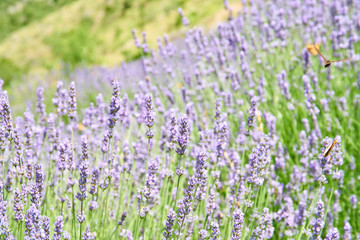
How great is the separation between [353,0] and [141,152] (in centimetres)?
252

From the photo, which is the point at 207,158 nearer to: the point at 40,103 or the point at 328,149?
the point at 328,149

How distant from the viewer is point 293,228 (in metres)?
2.11

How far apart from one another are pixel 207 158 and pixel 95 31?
44.0 ft

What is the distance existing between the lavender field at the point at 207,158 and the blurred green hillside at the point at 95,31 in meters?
6.21

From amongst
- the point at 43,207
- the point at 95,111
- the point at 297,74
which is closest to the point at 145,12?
the point at 297,74

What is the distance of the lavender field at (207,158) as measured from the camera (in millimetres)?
1602

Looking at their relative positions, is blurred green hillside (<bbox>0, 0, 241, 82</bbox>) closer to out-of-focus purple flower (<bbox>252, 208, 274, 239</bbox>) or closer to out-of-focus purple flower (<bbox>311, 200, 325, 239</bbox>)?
out-of-focus purple flower (<bbox>252, 208, 274, 239</bbox>)

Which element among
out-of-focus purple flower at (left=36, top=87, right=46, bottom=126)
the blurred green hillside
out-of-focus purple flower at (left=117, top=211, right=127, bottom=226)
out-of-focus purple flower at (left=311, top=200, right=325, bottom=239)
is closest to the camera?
out-of-focus purple flower at (left=311, top=200, right=325, bottom=239)

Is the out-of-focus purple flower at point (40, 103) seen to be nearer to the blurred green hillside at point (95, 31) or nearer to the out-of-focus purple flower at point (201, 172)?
the out-of-focus purple flower at point (201, 172)

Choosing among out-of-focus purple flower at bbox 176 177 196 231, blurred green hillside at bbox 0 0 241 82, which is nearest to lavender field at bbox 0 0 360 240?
out-of-focus purple flower at bbox 176 177 196 231

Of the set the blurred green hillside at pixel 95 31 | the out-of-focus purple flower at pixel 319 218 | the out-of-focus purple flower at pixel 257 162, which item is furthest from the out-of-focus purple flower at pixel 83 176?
the blurred green hillside at pixel 95 31

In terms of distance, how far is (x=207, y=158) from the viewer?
1.80m

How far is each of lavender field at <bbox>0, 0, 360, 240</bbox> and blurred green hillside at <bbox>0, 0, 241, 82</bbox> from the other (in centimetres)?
621

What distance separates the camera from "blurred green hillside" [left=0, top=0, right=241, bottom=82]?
37.6 ft
